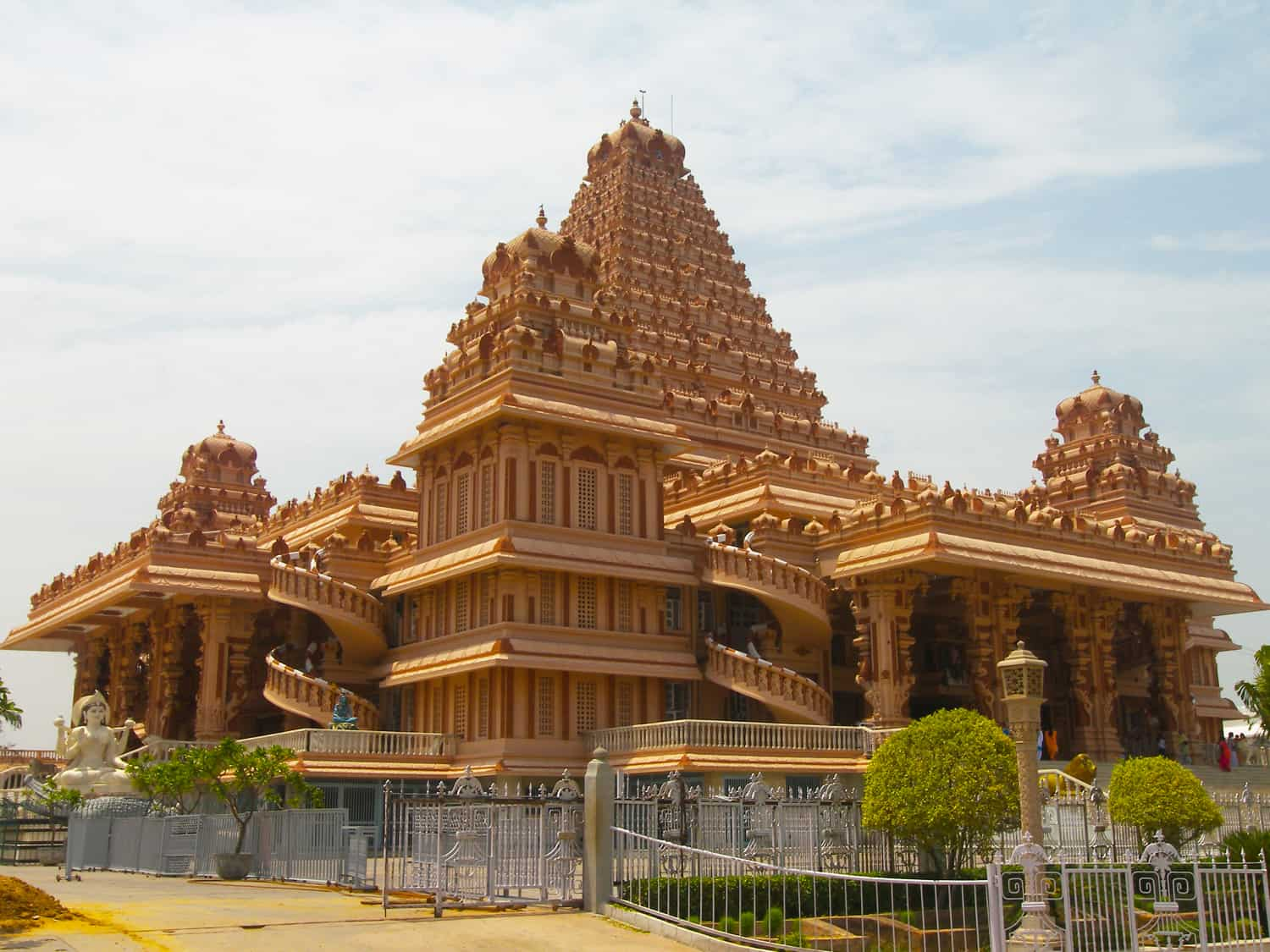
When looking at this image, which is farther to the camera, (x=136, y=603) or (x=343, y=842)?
(x=136, y=603)

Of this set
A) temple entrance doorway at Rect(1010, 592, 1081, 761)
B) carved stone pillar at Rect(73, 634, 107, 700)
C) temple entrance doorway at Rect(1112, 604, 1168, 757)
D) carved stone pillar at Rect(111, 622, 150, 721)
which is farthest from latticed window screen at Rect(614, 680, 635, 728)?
carved stone pillar at Rect(73, 634, 107, 700)

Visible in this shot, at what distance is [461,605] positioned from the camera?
3497 centimetres

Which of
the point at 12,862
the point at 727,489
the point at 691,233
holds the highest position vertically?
the point at 691,233

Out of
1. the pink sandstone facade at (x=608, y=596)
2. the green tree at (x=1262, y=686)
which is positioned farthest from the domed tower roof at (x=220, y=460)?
the green tree at (x=1262, y=686)

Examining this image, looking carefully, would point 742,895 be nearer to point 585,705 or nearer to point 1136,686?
point 585,705

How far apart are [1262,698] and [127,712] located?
34.7 m

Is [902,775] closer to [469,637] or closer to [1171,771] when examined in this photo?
[1171,771]

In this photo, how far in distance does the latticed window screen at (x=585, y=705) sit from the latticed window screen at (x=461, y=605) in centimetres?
333

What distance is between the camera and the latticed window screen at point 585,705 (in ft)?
109

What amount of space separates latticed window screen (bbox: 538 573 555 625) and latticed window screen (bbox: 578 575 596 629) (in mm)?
736

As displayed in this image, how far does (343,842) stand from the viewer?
22344 millimetres

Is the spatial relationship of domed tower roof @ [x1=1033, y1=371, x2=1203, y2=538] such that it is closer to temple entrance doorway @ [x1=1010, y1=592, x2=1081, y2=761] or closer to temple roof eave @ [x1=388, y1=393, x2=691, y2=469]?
temple entrance doorway @ [x1=1010, y1=592, x2=1081, y2=761]

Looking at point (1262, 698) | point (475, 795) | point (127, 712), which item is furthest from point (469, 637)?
point (1262, 698)

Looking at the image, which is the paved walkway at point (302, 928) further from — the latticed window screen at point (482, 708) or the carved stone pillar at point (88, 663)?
the carved stone pillar at point (88, 663)
